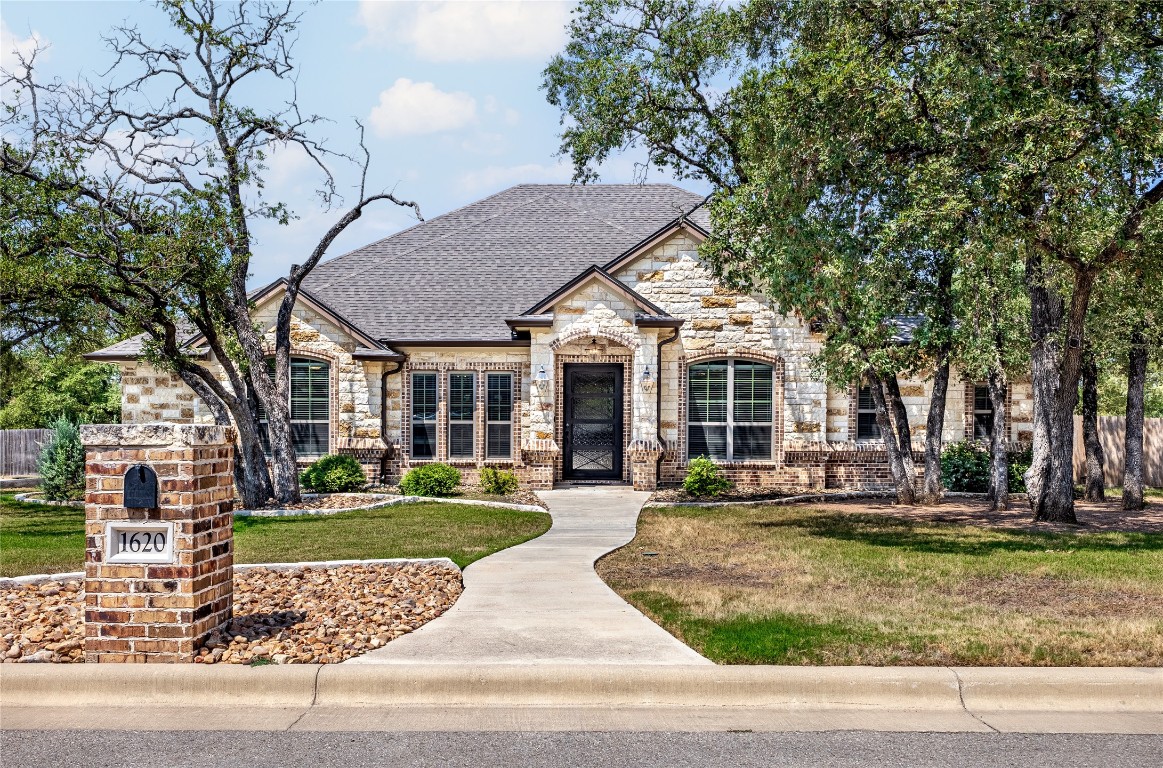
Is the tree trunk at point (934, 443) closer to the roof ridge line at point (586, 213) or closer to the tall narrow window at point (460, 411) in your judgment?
the roof ridge line at point (586, 213)

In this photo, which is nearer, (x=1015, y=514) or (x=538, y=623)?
(x=538, y=623)

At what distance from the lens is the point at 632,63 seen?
684 inches

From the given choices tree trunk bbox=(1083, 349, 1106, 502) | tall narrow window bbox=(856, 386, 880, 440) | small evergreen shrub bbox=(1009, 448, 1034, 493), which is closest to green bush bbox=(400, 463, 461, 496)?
tall narrow window bbox=(856, 386, 880, 440)

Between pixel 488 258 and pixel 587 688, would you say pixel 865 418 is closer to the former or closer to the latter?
pixel 488 258

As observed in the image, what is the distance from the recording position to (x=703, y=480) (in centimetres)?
1869

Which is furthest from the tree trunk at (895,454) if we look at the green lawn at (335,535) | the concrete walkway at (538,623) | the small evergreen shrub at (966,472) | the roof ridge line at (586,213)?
the roof ridge line at (586,213)

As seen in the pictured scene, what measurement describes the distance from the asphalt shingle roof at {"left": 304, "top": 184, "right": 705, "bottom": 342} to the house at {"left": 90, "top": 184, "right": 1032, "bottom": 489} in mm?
175

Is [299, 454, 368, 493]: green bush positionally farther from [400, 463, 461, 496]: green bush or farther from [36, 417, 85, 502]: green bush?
[36, 417, 85, 502]: green bush

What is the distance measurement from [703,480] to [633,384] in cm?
253

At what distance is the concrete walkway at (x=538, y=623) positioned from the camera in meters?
6.33

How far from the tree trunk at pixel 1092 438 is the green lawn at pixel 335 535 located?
11399 mm

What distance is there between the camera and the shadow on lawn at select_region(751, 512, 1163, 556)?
38.9ft

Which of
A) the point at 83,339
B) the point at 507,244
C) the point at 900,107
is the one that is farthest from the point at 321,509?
the point at 900,107

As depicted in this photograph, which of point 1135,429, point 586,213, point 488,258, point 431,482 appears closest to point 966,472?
point 1135,429
